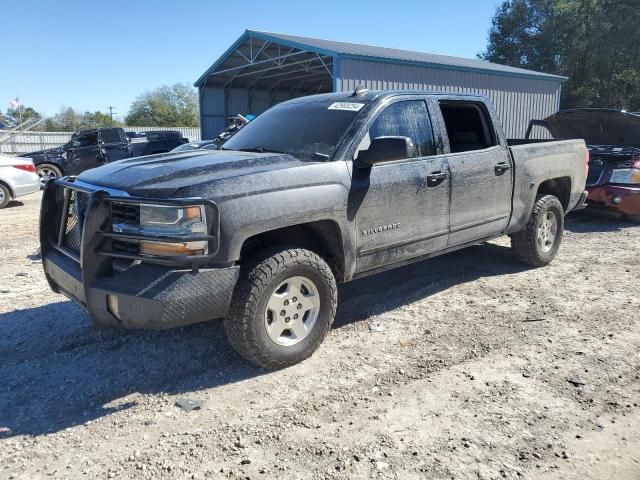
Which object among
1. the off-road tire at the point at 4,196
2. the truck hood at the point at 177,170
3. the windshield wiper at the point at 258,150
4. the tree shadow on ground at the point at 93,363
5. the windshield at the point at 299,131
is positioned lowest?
the tree shadow on ground at the point at 93,363

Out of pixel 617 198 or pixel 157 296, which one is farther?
pixel 617 198

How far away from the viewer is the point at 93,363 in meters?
Answer: 3.73

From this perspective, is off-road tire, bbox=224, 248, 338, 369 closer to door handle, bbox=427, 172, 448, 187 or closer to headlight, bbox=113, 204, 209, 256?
headlight, bbox=113, 204, 209, 256

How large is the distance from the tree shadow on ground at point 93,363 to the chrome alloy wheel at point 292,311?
1.08 ft

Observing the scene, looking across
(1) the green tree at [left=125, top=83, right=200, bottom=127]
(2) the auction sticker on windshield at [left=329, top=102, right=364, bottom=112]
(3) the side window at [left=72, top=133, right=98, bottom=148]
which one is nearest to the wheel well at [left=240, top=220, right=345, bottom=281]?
(2) the auction sticker on windshield at [left=329, top=102, right=364, bottom=112]

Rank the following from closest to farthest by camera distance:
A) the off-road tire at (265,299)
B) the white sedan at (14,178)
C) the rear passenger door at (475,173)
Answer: the off-road tire at (265,299) → the rear passenger door at (475,173) → the white sedan at (14,178)

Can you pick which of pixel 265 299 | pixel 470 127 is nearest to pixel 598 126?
pixel 470 127

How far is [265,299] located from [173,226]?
75cm

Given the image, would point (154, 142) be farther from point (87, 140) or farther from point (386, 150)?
point (386, 150)

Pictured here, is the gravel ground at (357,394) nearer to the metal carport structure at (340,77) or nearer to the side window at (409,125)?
the side window at (409,125)

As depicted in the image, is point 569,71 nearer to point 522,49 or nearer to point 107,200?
point 522,49

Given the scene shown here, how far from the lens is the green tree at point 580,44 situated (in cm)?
3441

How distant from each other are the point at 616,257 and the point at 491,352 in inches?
148

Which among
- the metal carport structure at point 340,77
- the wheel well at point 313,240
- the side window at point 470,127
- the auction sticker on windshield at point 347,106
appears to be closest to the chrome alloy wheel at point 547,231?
the side window at point 470,127
